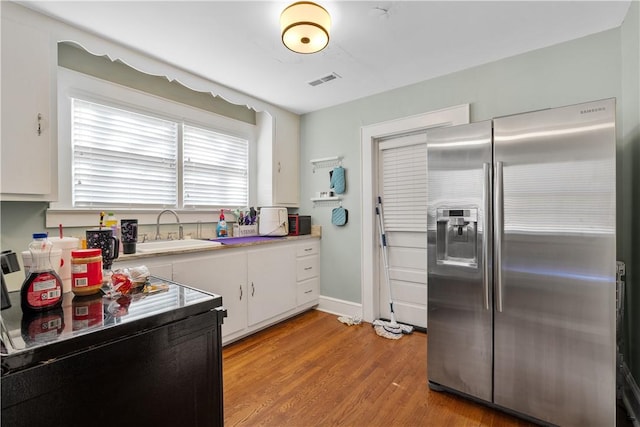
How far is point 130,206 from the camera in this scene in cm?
257

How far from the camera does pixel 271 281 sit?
2988 millimetres

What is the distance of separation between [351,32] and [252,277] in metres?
2.20

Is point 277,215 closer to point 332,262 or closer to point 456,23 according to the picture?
point 332,262

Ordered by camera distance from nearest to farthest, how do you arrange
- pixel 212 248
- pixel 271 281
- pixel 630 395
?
pixel 630 395
pixel 212 248
pixel 271 281

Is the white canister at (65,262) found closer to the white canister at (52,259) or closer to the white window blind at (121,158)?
the white canister at (52,259)

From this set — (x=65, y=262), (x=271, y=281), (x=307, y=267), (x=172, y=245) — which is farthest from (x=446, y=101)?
(x=65, y=262)

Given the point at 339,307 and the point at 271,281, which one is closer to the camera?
the point at 271,281

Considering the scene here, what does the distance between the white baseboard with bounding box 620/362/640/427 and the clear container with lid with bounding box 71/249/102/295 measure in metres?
2.78

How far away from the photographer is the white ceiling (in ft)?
6.02

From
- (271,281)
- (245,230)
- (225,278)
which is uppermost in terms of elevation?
(245,230)

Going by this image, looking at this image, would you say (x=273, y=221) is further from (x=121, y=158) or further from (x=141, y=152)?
(x=121, y=158)

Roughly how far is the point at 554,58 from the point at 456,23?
0.92 m

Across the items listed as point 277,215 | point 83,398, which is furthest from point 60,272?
point 277,215

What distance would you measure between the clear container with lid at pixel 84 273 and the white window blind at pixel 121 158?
62.5 inches
